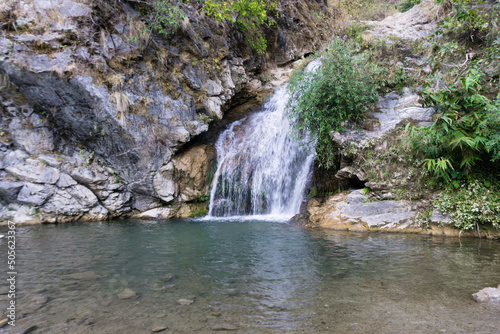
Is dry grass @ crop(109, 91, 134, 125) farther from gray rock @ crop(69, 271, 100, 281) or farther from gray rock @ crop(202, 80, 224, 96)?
gray rock @ crop(69, 271, 100, 281)

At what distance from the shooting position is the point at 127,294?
144 inches

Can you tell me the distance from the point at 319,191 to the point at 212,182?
4884mm

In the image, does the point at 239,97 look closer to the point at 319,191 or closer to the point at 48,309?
the point at 319,191

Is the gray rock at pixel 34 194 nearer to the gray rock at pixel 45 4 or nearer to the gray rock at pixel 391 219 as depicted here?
the gray rock at pixel 45 4

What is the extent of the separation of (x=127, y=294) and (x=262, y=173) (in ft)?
27.3

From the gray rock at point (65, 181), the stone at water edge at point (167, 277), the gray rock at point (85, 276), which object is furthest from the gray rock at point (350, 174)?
the gray rock at point (65, 181)

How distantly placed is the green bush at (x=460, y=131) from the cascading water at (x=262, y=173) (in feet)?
13.9

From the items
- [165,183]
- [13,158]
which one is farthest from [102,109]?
[165,183]

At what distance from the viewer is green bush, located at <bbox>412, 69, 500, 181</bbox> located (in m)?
6.12

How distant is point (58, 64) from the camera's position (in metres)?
9.21

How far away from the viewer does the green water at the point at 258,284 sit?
9.53 ft

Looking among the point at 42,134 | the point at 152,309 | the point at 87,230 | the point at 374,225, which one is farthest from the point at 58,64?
the point at 374,225

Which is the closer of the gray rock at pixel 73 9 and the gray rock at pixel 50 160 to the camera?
the gray rock at pixel 50 160

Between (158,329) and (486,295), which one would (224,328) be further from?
(486,295)
